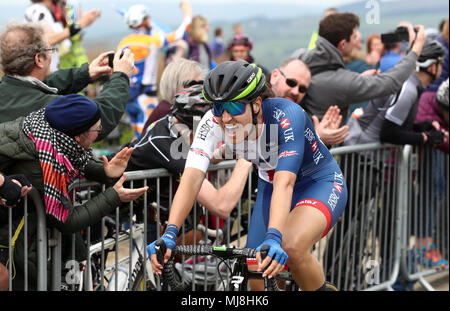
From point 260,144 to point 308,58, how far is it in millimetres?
2223

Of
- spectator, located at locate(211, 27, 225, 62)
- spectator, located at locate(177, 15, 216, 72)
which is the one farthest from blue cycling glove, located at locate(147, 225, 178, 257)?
spectator, located at locate(211, 27, 225, 62)

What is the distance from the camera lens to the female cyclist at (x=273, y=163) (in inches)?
143

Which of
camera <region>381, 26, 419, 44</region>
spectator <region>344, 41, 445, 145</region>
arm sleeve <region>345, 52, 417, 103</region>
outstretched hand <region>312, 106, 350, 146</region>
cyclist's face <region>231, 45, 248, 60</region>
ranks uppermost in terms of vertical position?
camera <region>381, 26, 419, 44</region>

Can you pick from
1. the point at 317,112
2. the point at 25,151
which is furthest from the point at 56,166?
the point at 317,112

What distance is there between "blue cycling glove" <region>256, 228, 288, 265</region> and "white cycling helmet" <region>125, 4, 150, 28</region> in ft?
23.4

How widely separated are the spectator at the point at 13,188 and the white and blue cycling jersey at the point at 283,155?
3.00ft

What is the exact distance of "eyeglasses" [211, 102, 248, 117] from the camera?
145 inches

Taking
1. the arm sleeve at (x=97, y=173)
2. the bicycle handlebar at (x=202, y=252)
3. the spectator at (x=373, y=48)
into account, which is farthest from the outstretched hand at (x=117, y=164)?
the spectator at (x=373, y=48)

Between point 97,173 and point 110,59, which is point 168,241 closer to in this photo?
point 97,173

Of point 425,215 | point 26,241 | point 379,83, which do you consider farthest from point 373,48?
point 26,241

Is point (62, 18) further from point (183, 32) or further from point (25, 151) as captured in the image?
point (25, 151)

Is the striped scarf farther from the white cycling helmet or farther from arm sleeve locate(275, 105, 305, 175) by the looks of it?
the white cycling helmet

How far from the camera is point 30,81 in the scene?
4.23m

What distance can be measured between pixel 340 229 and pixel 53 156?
10.0ft
